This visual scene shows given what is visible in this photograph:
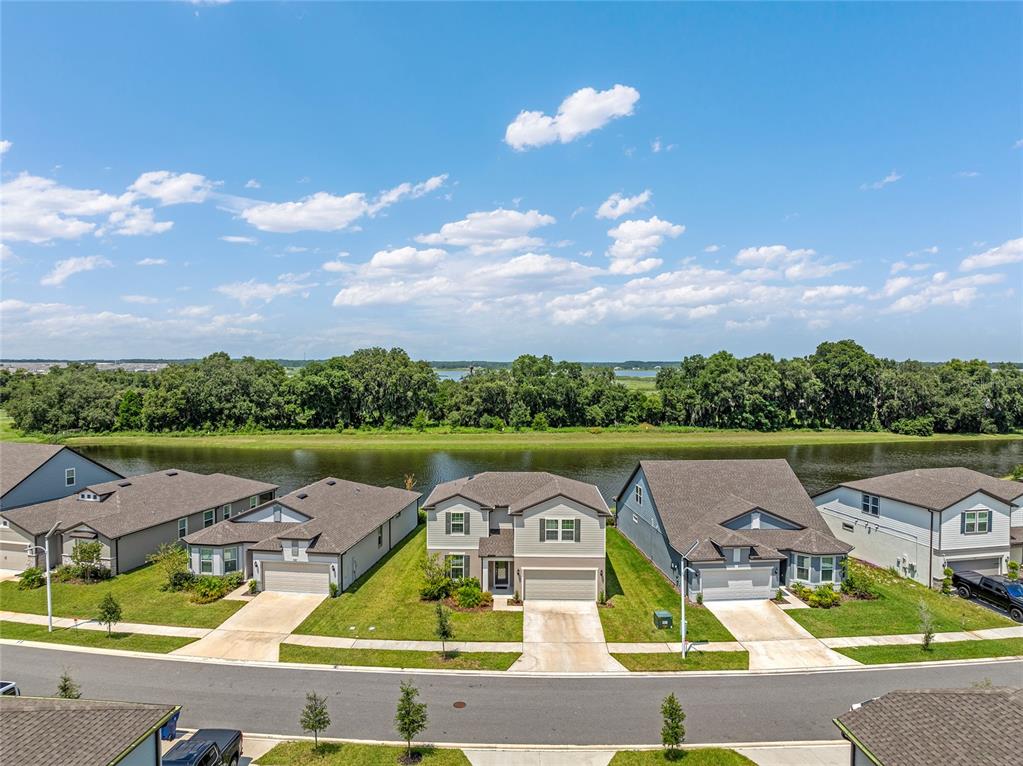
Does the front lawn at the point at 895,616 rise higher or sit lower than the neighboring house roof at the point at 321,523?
lower

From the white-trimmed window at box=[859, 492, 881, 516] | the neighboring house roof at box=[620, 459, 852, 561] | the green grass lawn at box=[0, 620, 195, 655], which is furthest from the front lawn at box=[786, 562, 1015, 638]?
the green grass lawn at box=[0, 620, 195, 655]

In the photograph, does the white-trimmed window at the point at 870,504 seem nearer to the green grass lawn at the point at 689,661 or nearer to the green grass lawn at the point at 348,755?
the green grass lawn at the point at 689,661

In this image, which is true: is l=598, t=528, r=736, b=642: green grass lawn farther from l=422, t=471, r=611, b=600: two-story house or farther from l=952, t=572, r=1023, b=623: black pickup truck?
l=952, t=572, r=1023, b=623: black pickup truck

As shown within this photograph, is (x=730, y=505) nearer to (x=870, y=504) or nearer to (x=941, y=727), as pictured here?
(x=870, y=504)

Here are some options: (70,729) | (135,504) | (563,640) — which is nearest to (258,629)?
(563,640)

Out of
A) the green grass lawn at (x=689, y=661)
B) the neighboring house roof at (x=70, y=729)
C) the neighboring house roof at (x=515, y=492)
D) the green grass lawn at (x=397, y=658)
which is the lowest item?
the green grass lawn at (x=689, y=661)

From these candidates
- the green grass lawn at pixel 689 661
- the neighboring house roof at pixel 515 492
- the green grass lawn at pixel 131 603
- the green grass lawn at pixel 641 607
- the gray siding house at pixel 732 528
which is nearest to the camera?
the green grass lawn at pixel 689 661

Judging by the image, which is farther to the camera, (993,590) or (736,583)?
(736,583)

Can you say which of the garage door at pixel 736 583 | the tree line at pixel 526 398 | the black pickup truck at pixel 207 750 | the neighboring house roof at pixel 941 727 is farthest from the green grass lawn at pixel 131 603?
the tree line at pixel 526 398
